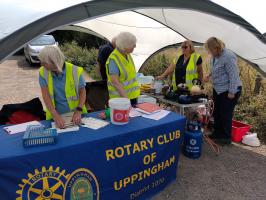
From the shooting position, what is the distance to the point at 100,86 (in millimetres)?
4828

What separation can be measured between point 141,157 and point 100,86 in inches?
81.8

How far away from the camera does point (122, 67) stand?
3.47 m

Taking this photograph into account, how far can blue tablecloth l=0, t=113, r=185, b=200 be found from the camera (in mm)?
2346

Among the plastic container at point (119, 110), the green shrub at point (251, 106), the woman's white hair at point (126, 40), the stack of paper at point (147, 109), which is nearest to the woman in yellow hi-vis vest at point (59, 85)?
the plastic container at point (119, 110)

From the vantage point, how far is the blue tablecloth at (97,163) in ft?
7.70

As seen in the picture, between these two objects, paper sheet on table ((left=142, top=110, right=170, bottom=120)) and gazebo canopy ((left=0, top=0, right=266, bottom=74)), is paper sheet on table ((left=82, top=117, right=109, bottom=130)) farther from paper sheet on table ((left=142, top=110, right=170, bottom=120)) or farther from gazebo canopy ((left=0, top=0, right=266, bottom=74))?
gazebo canopy ((left=0, top=0, right=266, bottom=74))

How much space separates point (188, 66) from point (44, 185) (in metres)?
2.94

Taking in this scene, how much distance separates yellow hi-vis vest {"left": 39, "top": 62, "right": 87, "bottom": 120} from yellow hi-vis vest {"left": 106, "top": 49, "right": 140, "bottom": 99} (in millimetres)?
543

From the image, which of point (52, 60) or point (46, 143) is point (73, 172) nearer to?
point (46, 143)

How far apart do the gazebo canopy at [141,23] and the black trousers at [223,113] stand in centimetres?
86

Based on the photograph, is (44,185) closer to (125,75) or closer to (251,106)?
(125,75)

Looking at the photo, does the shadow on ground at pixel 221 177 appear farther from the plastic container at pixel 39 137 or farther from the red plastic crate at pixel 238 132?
the plastic container at pixel 39 137

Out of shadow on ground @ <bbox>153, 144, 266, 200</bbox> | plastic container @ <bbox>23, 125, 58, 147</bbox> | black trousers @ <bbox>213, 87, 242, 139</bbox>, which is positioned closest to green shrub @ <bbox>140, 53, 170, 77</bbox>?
black trousers @ <bbox>213, 87, 242, 139</bbox>

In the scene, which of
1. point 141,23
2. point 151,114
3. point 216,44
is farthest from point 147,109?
point 141,23
